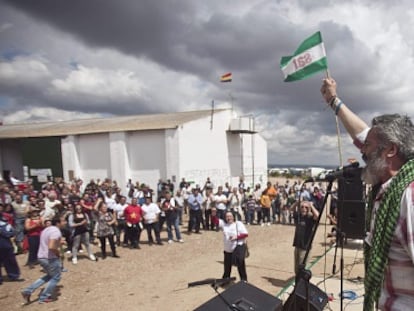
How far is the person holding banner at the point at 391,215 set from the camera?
1.27 meters

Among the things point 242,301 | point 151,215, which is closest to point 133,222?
point 151,215

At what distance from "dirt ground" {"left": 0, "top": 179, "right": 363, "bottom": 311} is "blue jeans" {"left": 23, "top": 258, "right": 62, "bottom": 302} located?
245 millimetres

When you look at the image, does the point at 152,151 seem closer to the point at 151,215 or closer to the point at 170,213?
the point at 170,213

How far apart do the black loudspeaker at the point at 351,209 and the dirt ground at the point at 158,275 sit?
133 inches

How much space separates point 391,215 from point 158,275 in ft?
23.7

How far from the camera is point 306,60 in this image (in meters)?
5.81

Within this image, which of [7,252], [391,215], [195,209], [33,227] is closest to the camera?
[391,215]

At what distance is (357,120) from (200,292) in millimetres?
5286

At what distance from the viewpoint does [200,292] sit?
6.20 m

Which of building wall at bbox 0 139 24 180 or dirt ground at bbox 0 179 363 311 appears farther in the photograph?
building wall at bbox 0 139 24 180

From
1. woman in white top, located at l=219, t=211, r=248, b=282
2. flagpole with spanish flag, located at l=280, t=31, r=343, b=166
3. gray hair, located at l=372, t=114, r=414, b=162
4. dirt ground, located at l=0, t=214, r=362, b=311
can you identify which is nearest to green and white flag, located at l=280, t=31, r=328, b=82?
flagpole with spanish flag, located at l=280, t=31, r=343, b=166

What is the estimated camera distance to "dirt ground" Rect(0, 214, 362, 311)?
5.97 m

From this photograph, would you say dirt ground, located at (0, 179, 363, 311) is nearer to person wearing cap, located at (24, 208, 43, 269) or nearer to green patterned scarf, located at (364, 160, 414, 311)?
person wearing cap, located at (24, 208, 43, 269)

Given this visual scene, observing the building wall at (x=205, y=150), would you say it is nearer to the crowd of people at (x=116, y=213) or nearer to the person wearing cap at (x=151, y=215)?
the crowd of people at (x=116, y=213)
